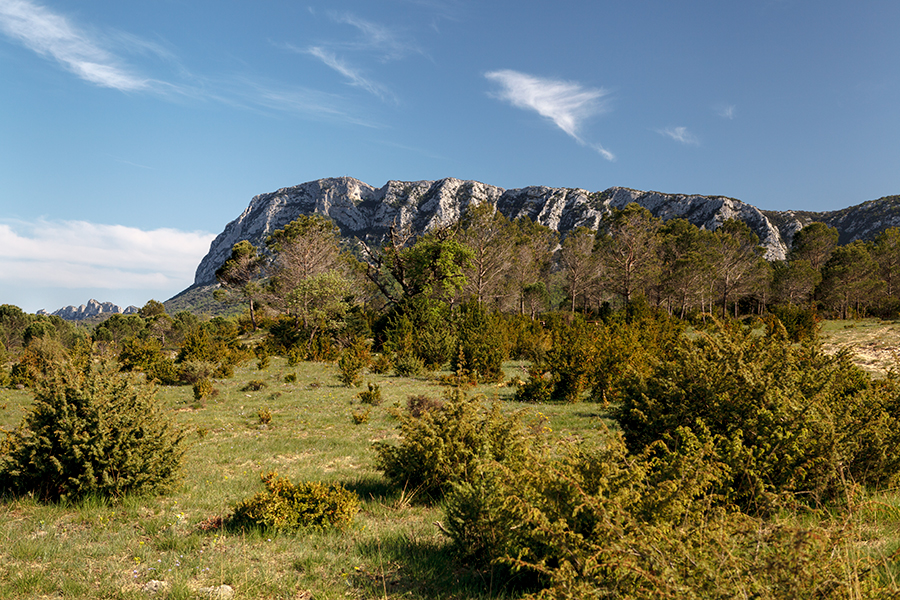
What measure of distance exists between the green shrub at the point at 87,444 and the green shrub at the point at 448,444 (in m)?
3.56

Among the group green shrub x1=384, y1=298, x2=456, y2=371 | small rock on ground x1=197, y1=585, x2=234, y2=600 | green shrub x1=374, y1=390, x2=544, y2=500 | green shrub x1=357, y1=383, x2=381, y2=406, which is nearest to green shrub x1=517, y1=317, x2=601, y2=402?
green shrub x1=357, y1=383, x2=381, y2=406

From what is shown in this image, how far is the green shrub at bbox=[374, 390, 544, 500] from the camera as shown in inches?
232

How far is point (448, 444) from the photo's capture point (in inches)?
244

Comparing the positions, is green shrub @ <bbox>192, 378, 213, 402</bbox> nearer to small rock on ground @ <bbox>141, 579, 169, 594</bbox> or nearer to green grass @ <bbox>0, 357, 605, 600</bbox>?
green grass @ <bbox>0, 357, 605, 600</bbox>

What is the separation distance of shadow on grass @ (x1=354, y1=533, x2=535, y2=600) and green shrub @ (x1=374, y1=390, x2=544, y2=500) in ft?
4.21

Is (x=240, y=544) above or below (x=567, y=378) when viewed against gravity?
below

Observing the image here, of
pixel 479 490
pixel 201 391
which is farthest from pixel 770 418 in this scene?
pixel 201 391

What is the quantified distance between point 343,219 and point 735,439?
184m

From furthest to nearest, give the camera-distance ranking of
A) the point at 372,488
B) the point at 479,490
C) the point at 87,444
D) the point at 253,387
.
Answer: the point at 253,387 → the point at 372,488 → the point at 87,444 → the point at 479,490

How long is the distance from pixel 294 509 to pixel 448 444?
7.20 ft

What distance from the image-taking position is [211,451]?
969 centimetres

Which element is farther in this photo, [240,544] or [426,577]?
[240,544]

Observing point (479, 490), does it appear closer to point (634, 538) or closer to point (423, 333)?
point (634, 538)

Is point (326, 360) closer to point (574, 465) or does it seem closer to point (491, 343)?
point (491, 343)
